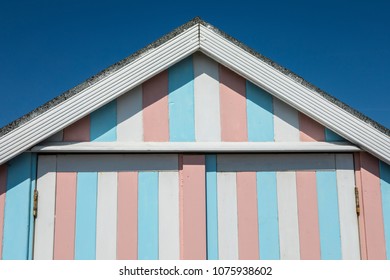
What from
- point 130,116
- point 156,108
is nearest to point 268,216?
point 156,108

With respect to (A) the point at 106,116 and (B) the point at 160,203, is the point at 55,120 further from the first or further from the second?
(B) the point at 160,203

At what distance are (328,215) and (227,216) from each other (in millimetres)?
798

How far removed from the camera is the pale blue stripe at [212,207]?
3.16 m

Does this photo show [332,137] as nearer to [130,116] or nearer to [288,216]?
[288,216]

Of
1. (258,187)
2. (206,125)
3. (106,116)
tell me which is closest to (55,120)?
(106,116)

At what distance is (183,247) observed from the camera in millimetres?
3125

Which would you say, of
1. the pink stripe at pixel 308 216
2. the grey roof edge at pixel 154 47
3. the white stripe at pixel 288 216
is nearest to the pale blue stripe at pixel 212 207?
the white stripe at pixel 288 216

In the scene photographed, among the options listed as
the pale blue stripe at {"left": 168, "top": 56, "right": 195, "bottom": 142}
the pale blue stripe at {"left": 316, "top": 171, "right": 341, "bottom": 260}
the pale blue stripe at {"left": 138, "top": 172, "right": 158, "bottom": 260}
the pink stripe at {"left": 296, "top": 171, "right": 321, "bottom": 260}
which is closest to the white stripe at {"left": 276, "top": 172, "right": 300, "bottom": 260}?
the pink stripe at {"left": 296, "top": 171, "right": 321, "bottom": 260}

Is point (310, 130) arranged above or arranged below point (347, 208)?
above

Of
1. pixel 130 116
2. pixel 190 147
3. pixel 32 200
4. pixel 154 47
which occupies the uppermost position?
pixel 154 47

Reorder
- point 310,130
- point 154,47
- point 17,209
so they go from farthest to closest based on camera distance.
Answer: point 310,130
point 154,47
point 17,209

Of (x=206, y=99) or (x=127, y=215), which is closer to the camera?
(x=127, y=215)

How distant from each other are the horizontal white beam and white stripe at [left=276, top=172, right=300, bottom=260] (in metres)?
0.23

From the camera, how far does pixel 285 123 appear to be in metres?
3.29
